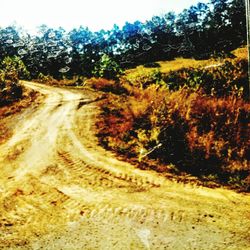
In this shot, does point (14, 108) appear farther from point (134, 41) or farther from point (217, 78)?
point (134, 41)

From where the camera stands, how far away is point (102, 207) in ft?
21.0

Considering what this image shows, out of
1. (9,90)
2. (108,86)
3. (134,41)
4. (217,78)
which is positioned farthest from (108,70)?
(134,41)

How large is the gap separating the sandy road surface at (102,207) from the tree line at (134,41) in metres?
45.7

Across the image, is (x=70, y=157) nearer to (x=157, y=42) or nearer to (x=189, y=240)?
(x=189, y=240)

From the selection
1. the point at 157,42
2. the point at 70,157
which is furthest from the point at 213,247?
the point at 157,42

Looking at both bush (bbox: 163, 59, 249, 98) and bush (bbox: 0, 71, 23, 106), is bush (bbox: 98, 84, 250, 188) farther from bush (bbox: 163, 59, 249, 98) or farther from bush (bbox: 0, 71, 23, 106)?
bush (bbox: 0, 71, 23, 106)

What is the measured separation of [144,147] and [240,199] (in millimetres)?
3390

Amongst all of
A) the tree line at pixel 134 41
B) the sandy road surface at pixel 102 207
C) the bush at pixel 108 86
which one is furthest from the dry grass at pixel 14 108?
the tree line at pixel 134 41

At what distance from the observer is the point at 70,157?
941 centimetres

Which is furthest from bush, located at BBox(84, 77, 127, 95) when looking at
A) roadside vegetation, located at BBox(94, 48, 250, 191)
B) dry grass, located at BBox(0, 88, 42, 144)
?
roadside vegetation, located at BBox(94, 48, 250, 191)

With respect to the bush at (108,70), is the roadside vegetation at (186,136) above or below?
below

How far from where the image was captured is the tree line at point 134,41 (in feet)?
189

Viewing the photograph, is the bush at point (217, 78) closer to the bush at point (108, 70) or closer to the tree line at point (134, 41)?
the bush at point (108, 70)

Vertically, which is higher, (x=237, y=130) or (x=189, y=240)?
(x=237, y=130)
